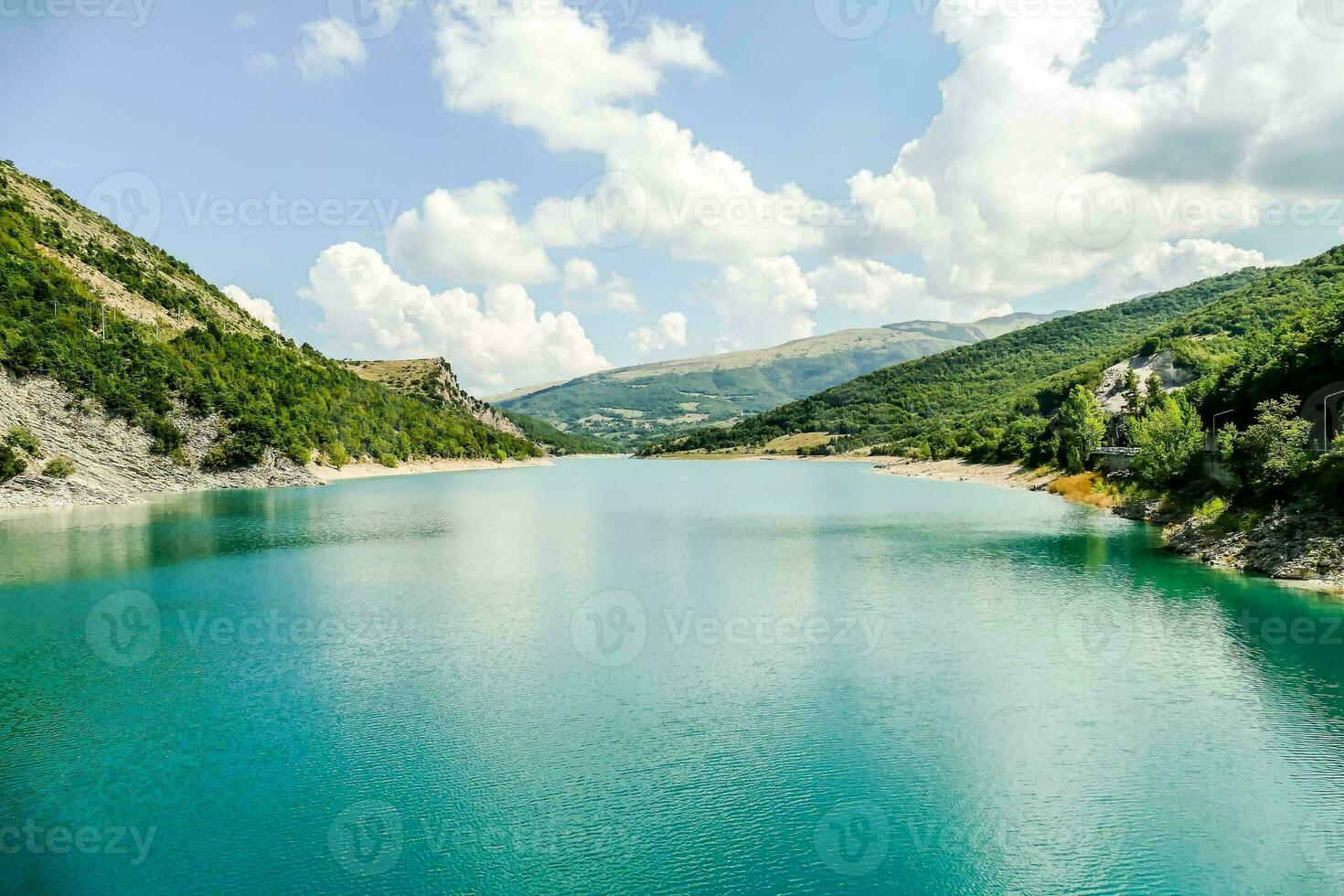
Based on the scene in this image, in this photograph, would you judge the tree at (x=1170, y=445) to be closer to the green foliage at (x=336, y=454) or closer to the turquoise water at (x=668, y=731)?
the turquoise water at (x=668, y=731)

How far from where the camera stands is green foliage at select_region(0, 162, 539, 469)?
87.4m

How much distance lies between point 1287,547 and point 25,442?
94057mm

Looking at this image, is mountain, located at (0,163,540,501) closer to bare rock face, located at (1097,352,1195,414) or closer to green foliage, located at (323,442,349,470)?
green foliage, located at (323,442,349,470)

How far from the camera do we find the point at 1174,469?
191 ft

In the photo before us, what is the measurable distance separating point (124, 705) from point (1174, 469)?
63405mm

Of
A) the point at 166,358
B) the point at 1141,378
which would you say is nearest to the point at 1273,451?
the point at 1141,378

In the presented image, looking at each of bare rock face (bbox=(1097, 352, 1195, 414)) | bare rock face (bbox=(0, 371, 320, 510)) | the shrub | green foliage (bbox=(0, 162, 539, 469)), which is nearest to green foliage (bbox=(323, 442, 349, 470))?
green foliage (bbox=(0, 162, 539, 469))

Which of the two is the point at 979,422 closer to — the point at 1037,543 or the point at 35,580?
the point at 1037,543

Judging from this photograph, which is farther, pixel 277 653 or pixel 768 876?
pixel 277 653

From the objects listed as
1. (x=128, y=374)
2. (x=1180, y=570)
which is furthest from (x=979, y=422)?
(x=128, y=374)

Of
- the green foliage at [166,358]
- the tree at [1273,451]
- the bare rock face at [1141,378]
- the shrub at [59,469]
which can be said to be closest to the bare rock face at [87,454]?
the shrub at [59,469]

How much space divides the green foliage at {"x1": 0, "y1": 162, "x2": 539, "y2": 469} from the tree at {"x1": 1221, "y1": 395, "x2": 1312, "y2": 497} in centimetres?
10225

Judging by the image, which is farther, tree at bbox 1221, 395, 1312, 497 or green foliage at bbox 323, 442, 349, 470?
green foliage at bbox 323, 442, 349, 470

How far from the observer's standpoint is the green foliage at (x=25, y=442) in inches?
2801
